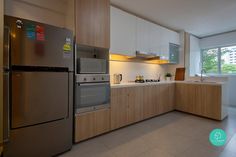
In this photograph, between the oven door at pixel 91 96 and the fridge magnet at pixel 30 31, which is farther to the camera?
the oven door at pixel 91 96

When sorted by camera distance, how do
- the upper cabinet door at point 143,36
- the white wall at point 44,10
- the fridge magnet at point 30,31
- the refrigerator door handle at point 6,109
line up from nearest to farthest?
the refrigerator door handle at point 6,109
the fridge magnet at point 30,31
the white wall at point 44,10
the upper cabinet door at point 143,36

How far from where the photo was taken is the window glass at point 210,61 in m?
4.93

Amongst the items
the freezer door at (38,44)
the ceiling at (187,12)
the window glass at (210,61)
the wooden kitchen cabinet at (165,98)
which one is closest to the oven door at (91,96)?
the freezer door at (38,44)

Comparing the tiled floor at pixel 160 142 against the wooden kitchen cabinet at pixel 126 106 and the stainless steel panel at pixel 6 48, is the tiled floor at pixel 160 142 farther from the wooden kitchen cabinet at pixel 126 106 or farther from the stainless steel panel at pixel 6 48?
the stainless steel panel at pixel 6 48

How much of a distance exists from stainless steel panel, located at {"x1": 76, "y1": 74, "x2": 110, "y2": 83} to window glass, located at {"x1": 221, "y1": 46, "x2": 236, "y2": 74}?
467 centimetres

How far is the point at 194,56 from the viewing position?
4.92 m

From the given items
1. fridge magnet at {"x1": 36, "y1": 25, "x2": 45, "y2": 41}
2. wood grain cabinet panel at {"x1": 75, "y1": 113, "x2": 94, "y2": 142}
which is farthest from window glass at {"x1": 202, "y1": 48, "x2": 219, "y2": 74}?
fridge magnet at {"x1": 36, "y1": 25, "x2": 45, "y2": 41}

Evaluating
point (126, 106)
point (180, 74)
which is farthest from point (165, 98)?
point (126, 106)

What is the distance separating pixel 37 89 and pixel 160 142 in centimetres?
193

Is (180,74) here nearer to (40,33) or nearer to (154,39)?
(154,39)

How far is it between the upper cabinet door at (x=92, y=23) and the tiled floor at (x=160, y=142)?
158 centimetres

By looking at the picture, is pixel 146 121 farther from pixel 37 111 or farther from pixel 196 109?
pixel 37 111

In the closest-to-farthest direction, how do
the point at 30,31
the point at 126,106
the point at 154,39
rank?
the point at 30,31 < the point at 126,106 < the point at 154,39

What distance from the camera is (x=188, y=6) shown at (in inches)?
111
